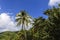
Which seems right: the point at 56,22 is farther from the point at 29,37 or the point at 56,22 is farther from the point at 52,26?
the point at 29,37

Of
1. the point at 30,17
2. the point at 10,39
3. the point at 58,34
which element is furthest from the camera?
the point at 10,39

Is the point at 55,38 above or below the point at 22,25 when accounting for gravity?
below

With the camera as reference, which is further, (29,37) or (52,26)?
(29,37)

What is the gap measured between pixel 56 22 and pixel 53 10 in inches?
148

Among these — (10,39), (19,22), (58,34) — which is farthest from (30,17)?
(10,39)

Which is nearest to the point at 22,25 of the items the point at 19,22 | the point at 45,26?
the point at 19,22

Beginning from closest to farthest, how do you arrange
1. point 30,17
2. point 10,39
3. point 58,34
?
point 58,34 → point 30,17 → point 10,39

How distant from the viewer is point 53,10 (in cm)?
5762

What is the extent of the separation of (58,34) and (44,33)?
387 centimetres

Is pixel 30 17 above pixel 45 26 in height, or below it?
above

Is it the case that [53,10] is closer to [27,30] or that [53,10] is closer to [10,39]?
[27,30]

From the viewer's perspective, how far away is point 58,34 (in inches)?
2138

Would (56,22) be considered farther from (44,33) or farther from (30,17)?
(30,17)

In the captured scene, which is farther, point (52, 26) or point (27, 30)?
point (27, 30)
